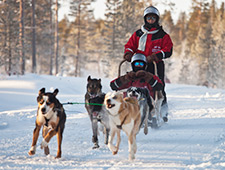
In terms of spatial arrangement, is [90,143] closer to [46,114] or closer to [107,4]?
[46,114]

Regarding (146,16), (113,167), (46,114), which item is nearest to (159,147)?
(113,167)

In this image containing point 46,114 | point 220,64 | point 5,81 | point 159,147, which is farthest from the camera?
point 220,64

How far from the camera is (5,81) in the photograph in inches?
605

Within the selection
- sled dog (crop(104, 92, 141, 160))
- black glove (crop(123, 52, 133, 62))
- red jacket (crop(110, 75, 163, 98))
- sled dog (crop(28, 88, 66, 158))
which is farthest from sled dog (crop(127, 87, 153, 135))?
sled dog (crop(28, 88, 66, 158))

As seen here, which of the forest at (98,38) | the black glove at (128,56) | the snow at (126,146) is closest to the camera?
the snow at (126,146)

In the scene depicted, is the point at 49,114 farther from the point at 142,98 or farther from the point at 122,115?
the point at 142,98

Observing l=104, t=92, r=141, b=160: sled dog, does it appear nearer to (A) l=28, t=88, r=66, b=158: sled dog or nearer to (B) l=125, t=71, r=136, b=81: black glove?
(A) l=28, t=88, r=66, b=158: sled dog

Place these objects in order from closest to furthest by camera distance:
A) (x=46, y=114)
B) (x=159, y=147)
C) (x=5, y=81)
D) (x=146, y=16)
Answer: (x=46, y=114) → (x=159, y=147) → (x=146, y=16) → (x=5, y=81)

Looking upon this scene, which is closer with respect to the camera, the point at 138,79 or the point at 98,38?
the point at 138,79

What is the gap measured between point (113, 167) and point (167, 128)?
133 inches

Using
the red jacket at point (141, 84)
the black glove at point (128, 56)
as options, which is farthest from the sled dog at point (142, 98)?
the black glove at point (128, 56)

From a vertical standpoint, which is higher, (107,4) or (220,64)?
(107,4)

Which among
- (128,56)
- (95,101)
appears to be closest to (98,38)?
(128,56)

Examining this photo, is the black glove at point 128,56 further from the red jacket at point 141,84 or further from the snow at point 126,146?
the snow at point 126,146
